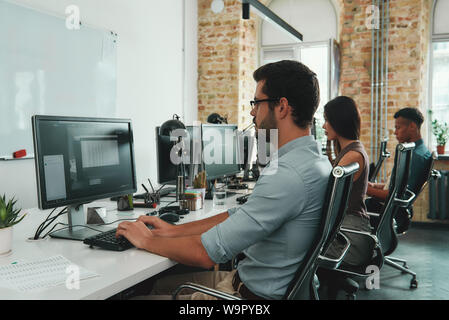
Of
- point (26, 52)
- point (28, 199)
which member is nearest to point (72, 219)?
point (28, 199)

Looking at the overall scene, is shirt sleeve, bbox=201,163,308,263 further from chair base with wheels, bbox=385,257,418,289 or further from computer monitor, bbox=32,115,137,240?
A: chair base with wheels, bbox=385,257,418,289

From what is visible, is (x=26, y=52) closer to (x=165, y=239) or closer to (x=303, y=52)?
(x=165, y=239)

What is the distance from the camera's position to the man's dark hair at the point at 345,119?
2.57 m

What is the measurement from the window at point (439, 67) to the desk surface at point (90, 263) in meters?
4.79

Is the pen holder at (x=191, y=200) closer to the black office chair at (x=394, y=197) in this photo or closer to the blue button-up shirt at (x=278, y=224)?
the blue button-up shirt at (x=278, y=224)

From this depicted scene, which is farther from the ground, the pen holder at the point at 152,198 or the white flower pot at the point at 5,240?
the white flower pot at the point at 5,240

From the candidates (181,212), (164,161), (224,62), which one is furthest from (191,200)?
(224,62)

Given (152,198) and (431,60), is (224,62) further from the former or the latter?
Answer: (152,198)

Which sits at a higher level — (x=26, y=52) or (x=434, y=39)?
(x=434, y=39)

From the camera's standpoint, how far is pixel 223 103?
17.8 ft

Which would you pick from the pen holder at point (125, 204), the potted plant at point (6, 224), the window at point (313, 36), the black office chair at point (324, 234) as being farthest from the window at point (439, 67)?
the potted plant at point (6, 224)

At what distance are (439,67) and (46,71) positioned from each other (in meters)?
4.71

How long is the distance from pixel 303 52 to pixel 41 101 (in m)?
3.93
